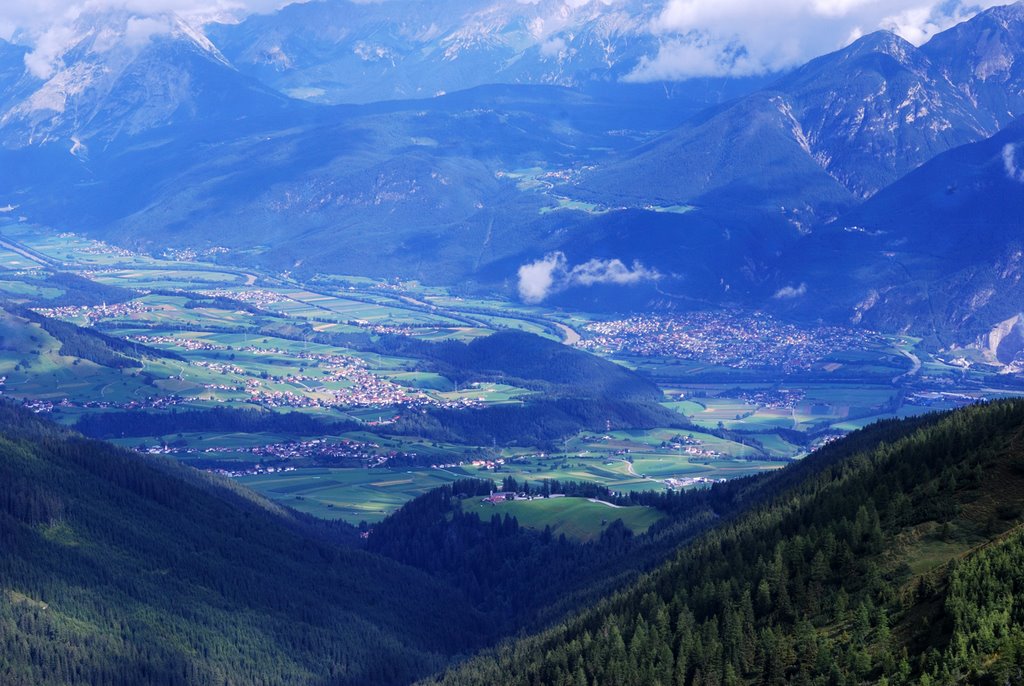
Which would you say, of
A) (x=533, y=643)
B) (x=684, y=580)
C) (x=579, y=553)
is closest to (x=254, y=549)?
(x=579, y=553)

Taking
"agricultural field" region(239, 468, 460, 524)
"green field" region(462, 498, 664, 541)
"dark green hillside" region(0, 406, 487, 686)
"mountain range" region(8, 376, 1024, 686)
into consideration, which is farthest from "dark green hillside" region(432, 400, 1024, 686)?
"agricultural field" region(239, 468, 460, 524)

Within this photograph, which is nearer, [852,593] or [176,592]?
[852,593]

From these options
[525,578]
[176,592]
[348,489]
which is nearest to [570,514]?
[525,578]

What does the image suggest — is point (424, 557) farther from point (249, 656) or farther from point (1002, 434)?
point (1002, 434)

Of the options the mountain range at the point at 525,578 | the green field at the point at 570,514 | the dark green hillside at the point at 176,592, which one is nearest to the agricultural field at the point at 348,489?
the mountain range at the point at 525,578

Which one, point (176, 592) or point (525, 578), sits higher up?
point (525, 578)

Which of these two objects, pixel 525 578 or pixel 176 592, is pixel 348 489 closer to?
pixel 525 578

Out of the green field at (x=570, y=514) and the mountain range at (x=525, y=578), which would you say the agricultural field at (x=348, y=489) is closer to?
the mountain range at (x=525, y=578)
